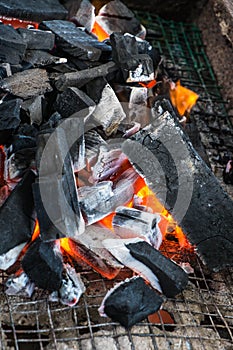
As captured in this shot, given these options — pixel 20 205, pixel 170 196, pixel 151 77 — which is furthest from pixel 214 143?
pixel 20 205

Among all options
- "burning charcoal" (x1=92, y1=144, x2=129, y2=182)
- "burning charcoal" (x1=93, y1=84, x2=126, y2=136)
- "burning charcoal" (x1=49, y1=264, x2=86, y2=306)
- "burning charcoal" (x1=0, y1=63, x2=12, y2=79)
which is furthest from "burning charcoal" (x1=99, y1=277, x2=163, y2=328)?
"burning charcoal" (x1=0, y1=63, x2=12, y2=79)

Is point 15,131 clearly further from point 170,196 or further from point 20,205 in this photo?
→ point 170,196

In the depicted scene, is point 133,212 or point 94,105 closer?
point 133,212

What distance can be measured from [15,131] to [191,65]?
1764 millimetres

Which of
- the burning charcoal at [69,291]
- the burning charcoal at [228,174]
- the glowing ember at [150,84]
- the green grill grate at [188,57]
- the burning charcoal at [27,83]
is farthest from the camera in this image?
the green grill grate at [188,57]

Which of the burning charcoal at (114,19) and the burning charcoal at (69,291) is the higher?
the burning charcoal at (114,19)

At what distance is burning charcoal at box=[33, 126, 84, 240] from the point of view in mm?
2164

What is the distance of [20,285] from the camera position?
7.11 feet

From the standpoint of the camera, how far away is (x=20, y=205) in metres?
2.27

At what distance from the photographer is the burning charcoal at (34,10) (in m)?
3.07

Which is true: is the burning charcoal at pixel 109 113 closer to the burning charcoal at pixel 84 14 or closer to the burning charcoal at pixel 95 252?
the burning charcoal at pixel 95 252

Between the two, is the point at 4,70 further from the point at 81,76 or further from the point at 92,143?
the point at 92,143

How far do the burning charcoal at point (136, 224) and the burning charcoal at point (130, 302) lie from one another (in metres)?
0.24

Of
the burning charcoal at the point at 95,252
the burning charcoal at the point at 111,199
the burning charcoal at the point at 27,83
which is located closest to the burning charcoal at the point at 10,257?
the burning charcoal at the point at 95,252
